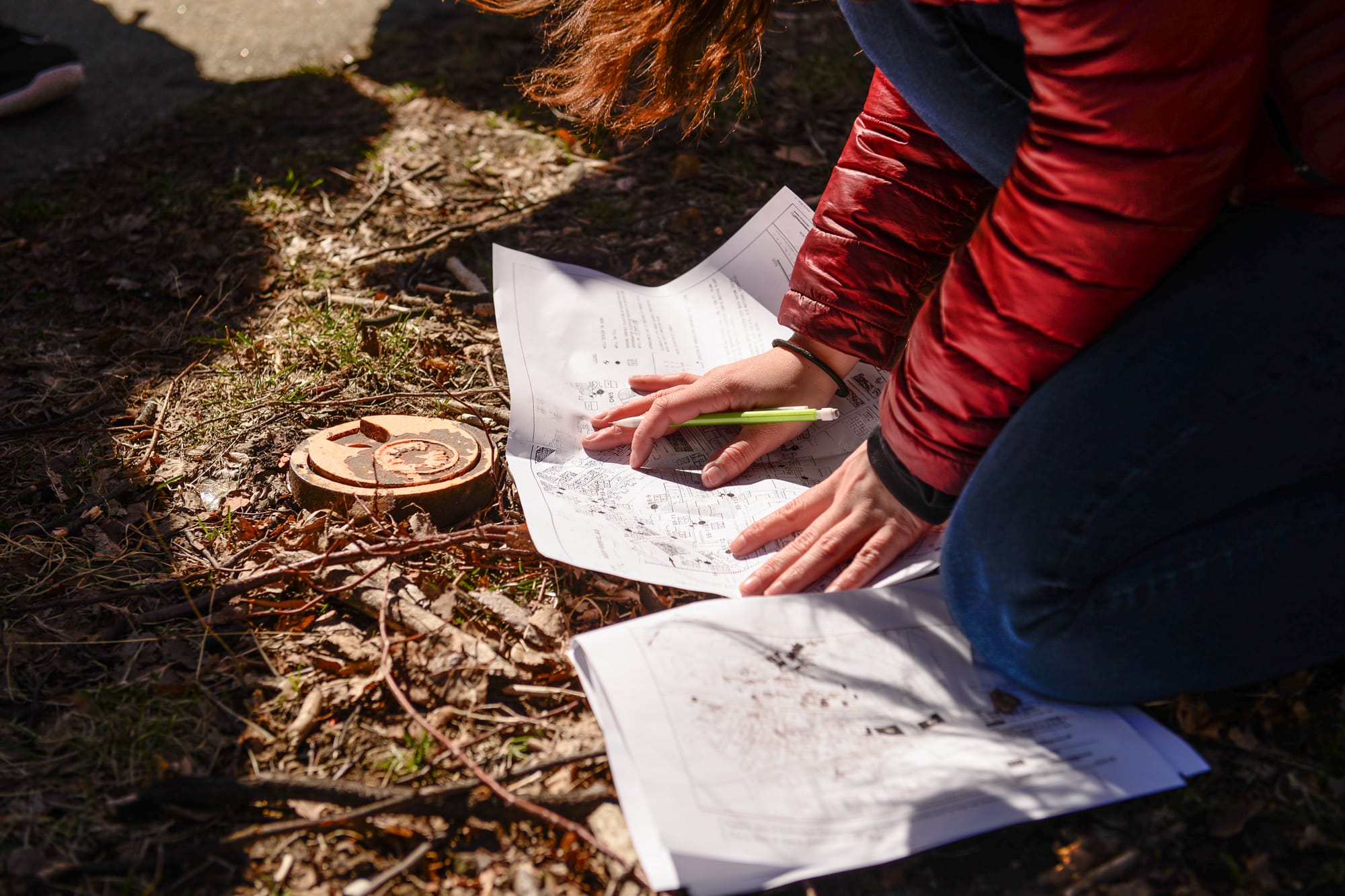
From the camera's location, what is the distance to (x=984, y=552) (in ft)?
3.70

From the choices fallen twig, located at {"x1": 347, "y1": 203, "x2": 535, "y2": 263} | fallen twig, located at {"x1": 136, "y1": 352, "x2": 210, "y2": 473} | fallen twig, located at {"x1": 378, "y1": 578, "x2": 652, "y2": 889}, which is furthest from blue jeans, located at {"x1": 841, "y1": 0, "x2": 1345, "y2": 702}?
fallen twig, located at {"x1": 347, "y1": 203, "x2": 535, "y2": 263}

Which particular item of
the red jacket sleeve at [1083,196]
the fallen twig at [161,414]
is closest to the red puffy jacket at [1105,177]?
the red jacket sleeve at [1083,196]

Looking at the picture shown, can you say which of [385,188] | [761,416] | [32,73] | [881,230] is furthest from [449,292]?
[32,73]

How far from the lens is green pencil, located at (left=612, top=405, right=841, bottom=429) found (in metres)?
1.53

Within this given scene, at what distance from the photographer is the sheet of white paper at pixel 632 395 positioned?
1.38 meters

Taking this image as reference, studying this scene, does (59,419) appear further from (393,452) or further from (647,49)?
(647,49)

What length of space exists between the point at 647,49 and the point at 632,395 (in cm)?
62

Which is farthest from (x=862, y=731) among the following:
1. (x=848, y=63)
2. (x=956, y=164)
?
(x=848, y=63)

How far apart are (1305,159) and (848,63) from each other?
246 cm

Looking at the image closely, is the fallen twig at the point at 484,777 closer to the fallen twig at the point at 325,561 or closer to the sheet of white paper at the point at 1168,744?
the fallen twig at the point at 325,561

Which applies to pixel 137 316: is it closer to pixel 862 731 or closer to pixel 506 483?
pixel 506 483

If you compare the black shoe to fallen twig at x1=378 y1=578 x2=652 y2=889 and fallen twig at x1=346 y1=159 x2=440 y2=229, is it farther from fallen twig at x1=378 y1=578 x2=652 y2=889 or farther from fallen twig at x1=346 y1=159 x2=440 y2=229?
fallen twig at x1=378 y1=578 x2=652 y2=889

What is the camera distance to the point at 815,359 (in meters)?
1.59

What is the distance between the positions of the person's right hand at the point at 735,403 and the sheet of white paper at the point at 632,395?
35 mm
